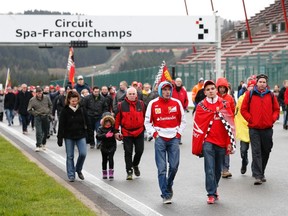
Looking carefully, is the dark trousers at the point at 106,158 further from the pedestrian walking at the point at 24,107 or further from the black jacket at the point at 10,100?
the black jacket at the point at 10,100

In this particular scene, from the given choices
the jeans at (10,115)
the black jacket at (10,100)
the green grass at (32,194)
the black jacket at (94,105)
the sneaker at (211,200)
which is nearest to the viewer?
the green grass at (32,194)

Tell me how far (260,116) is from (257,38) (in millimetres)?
47842

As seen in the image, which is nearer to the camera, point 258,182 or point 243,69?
point 258,182

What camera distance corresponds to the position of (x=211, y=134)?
9289mm

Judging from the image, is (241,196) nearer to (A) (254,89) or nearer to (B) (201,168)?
(A) (254,89)

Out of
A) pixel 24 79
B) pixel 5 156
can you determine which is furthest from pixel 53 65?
pixel 5 156

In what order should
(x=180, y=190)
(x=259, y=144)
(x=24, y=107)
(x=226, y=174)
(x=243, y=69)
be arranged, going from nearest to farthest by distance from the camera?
(x=180, y=190), (x=259, y=144), (x=226, y=174), (x=24, y=107), (x=243, y=69)

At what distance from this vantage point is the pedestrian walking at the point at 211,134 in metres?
9.27

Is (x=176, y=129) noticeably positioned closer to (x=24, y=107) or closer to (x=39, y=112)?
(x=39, y=112)

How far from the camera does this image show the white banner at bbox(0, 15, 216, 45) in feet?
104

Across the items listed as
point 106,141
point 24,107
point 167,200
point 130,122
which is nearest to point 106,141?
point 106,141

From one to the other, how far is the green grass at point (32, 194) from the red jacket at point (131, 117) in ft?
4.79

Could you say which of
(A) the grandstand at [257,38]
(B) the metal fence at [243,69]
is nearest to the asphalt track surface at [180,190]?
(B) the metal fence at [243,69]

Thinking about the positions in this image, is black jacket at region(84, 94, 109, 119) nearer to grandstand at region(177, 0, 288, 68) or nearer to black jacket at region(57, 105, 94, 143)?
black jacket at region(57, 105, 94, 143)
